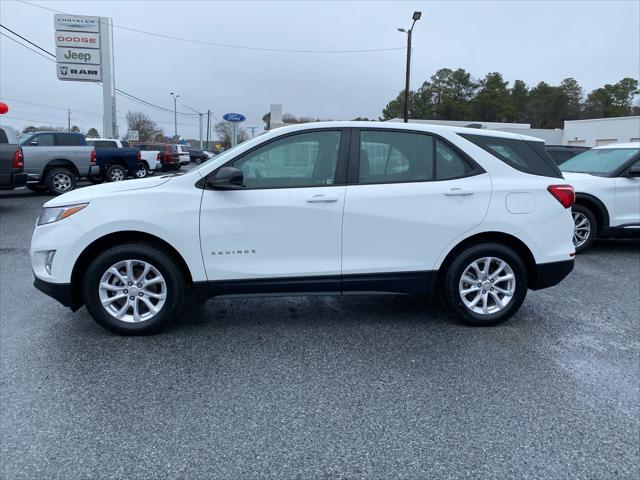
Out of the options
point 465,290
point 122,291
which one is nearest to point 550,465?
point 465,290

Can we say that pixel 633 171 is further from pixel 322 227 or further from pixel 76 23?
pixel 76 23

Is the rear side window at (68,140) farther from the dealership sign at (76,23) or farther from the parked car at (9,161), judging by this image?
the dealership sign at (76,23)

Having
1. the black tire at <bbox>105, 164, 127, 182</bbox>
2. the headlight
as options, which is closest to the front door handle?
the headlight

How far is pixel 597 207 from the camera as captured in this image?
25.1 feet

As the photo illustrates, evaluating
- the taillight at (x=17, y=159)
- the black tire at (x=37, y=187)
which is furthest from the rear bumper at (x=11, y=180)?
the black tire at (x=37, y=187)

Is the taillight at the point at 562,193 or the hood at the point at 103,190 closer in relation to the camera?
the hood at the point at 103,190

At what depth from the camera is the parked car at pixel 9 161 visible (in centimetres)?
1073

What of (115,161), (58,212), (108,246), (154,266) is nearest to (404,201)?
(154,266)

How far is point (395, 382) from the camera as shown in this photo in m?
3.48

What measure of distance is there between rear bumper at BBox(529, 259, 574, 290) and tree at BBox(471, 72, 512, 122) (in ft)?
216

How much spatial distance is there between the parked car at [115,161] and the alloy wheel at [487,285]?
647 inches

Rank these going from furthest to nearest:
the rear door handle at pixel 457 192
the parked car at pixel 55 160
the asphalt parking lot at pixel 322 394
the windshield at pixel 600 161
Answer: the parked car at pixel 55 160 → the windshield at pixel 600 161 → the rear door handle at pixel 457 192 → the asphalt parking lot at pixel 322 394

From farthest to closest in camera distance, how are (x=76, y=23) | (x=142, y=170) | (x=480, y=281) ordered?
(x=76, y=23), (x=142, y=170), (x=480, y=281)

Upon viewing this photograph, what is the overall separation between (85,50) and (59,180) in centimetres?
1455
